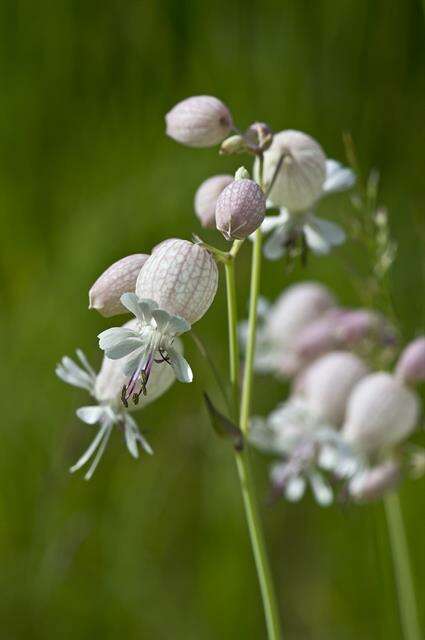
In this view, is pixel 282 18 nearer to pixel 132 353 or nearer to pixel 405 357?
pixel 405 357

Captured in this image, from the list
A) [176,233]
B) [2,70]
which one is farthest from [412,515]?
[2,70]

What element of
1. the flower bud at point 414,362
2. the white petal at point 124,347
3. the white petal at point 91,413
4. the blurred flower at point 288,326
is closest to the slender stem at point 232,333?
the white petal at point 124,347

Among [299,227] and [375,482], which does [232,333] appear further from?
[375,482]

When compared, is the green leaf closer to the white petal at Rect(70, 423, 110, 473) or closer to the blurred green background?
the white petal at Rect(70, 423, 110, 473)

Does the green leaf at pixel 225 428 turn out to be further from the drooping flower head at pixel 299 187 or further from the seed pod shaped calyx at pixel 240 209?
the drooping flower head at pixel 299 187

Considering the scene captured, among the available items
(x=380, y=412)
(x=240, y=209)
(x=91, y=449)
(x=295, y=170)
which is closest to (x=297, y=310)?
(x=380, y=412)
